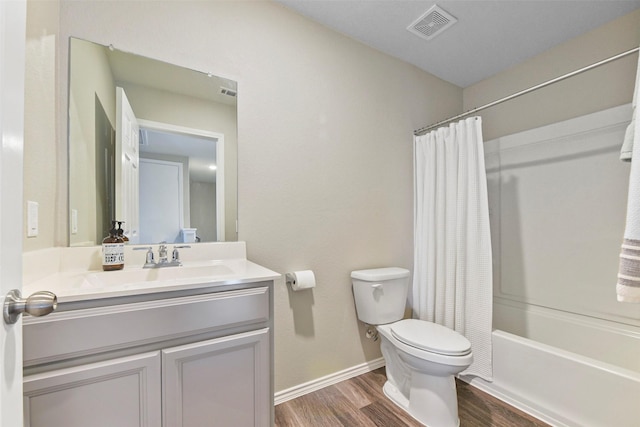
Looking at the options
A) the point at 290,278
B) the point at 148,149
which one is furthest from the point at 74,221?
the point at 290,278

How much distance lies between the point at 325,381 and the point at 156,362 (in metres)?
1.24

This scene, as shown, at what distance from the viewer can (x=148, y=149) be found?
141cm

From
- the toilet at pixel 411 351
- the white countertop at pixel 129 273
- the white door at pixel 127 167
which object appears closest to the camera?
the white countertop at pixel 129 273

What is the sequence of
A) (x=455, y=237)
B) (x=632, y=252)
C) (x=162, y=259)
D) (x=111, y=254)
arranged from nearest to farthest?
(x=632, y=252) → (x=111, y=254) → (x=162, y=259) → (x=455, y=237)

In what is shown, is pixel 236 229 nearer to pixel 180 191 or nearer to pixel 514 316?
pixel 180 191

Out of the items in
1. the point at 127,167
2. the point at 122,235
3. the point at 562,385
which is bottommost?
the point at 562,385

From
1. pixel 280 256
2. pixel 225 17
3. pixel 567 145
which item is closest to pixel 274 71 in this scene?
pixel 225 17

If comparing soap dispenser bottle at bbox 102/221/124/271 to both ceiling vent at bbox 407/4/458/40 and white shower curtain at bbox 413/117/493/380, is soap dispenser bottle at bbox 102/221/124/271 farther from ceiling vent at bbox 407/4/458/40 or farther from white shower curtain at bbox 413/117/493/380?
ceiling vent at bbox 407/4/458/40

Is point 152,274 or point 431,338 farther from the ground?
point 152,274

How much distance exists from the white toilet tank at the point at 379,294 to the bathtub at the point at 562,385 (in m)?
0.61

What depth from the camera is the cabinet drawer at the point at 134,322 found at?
767 millimetres

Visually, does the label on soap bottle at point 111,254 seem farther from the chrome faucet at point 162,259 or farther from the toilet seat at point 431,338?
the toilet seat at point 431,338

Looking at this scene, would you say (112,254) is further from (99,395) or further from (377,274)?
(377,274)

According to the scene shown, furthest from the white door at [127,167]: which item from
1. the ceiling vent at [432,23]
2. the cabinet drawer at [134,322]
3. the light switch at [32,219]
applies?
the ceiling vent at [432,23]
